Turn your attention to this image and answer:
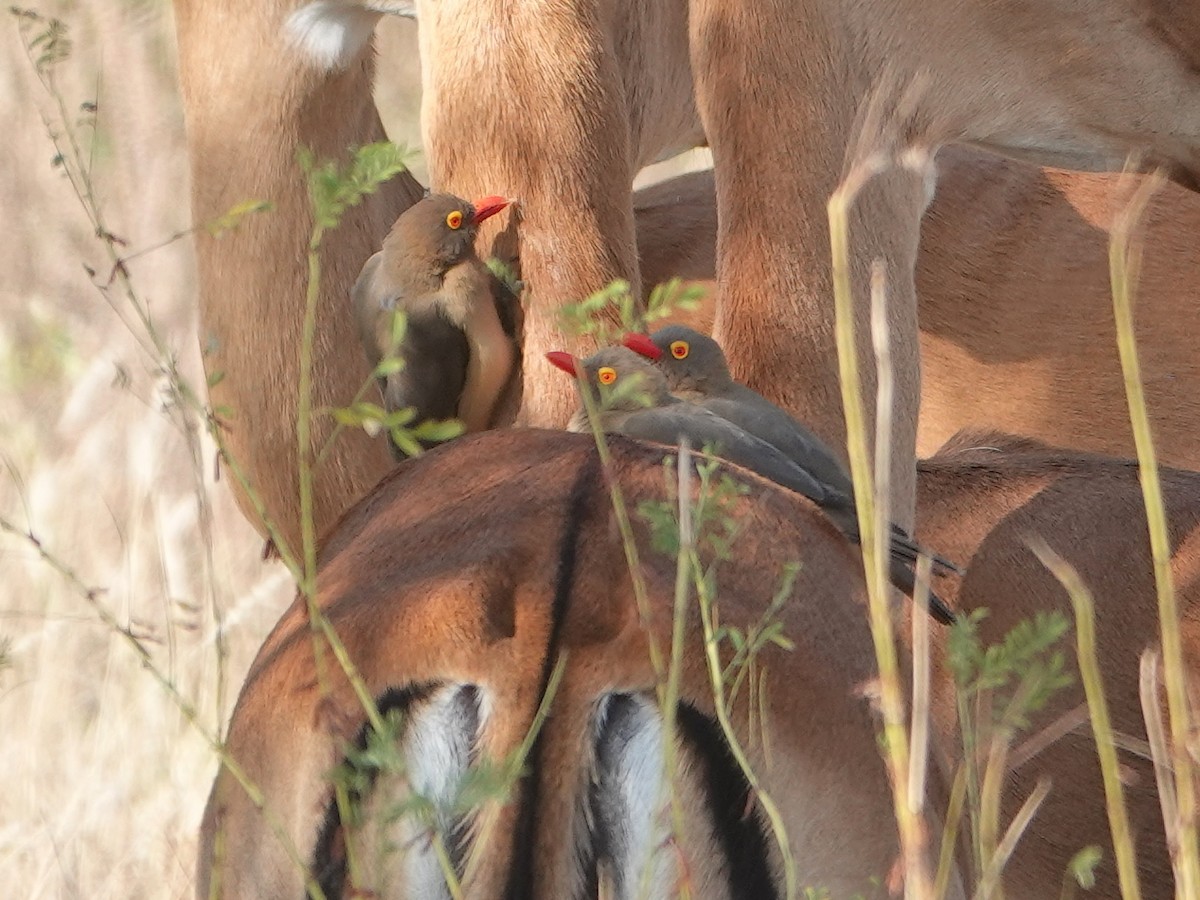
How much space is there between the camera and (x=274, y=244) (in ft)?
12.0

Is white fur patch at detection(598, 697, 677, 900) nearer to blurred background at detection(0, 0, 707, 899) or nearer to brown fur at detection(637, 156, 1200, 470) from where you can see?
blurred background at detection(0, 0, 707, 899)

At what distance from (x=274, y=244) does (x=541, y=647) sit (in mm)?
1996

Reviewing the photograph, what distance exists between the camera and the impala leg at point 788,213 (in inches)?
116

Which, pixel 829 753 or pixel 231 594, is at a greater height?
pixel 829 753

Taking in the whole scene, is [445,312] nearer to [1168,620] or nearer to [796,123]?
[796,123]

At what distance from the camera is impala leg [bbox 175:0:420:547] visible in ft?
11.8

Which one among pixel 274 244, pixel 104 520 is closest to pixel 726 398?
pixel 274 244

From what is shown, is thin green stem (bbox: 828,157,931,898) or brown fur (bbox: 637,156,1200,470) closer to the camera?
thin green stem (bbox: 828,157,931,898)

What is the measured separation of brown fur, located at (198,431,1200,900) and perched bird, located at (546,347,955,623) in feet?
0.47

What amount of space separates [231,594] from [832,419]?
7.11ft

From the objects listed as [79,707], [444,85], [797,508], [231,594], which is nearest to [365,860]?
[797,508]

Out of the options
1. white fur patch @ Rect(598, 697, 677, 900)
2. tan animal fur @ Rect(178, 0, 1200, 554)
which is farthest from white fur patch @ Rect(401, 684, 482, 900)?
tan animal fur @ Rect(178, 0, 1200, 554)

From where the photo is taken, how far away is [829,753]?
1.91 metres

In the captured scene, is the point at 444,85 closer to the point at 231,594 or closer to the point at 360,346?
the point at 360,346
